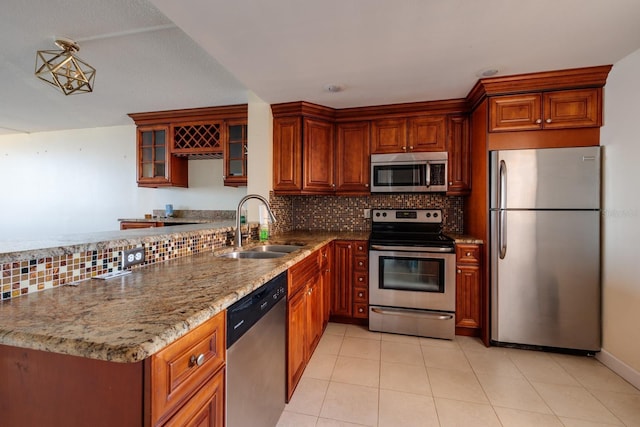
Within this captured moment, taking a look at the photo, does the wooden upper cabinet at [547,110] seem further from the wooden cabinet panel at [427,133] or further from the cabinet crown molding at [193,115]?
the cabinet crown molding at [193,115]

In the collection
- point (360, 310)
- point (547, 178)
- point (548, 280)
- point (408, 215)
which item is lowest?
point (360, 310)

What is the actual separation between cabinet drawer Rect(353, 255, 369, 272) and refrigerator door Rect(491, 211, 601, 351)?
107 cm

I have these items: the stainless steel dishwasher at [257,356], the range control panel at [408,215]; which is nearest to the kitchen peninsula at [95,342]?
the stainless steel dishwasher at [257,356]

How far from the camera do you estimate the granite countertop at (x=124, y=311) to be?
0.60m

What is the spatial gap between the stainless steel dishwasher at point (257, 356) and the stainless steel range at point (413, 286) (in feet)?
4.25

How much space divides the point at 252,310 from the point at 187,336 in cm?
39

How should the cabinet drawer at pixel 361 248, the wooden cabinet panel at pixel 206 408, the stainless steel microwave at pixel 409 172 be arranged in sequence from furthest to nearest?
1. the stainless steel microwave at pixel 409 172
2. the cabinet drawer at pixel 361 248
3. the wooden cabinet panel at pixel 206 408

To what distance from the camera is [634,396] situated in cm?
170

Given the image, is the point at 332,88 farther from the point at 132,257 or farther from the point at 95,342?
the point at 95,342

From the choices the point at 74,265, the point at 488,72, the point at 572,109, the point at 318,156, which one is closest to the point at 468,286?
the point at 572,109

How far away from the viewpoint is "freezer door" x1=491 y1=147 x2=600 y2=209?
210cm

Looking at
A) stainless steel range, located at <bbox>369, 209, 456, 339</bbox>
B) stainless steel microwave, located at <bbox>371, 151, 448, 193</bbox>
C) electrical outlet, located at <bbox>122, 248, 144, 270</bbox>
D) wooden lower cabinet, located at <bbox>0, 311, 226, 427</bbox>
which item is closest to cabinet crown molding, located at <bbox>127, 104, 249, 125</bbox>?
stainless steel microwave, located at <bbox>371, 151, 448, 193</bbox>

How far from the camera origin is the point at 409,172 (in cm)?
285

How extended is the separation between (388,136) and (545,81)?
131cm
